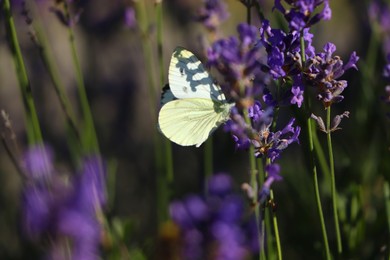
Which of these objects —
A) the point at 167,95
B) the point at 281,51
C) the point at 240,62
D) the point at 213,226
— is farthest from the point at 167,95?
the point at 213,226

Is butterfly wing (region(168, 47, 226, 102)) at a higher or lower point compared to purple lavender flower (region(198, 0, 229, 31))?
lower

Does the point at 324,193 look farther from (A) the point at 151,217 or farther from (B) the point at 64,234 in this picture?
(B) the point at 64,234

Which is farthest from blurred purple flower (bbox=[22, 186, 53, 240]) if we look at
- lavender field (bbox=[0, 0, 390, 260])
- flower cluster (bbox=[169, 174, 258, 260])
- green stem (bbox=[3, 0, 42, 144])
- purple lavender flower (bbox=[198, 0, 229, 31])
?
purple lavender flower (bbox=[198, 0, 229, 31])

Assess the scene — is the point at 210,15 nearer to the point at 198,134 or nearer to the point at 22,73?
the point at 198,134

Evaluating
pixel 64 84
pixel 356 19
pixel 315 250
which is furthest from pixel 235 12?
pixel 315 250

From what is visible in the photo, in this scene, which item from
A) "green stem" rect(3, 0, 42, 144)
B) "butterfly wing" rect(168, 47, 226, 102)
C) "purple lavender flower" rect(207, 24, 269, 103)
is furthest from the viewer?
"green stem" rect(3, 0, 42, 144)

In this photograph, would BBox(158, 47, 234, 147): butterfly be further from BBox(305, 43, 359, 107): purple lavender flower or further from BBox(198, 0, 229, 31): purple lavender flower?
BBox(198, 0, 229, 31): purple lavender flower

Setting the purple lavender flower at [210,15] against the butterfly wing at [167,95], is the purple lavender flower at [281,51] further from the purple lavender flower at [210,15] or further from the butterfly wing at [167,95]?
the purple lavender flower at [210,15]

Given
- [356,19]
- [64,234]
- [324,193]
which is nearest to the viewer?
[64,234]
